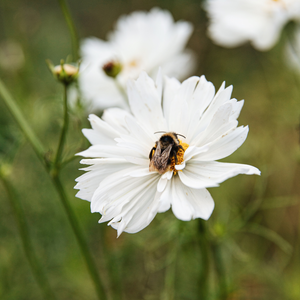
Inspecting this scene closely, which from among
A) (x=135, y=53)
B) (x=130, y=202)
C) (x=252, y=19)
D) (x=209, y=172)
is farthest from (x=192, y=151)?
(x=135, y=53)

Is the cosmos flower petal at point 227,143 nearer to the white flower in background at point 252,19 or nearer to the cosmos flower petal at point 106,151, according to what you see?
the cosmos flower petal at point 106,151

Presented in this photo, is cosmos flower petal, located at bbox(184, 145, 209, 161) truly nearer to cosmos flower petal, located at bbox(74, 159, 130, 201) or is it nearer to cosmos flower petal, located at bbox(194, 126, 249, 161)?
cosmos flower petal, located at bbox(194, 126, 249, 161)

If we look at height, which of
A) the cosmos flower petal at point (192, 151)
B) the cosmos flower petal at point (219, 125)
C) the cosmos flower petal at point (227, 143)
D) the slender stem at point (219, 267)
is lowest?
the slender stem at point (219, 267)

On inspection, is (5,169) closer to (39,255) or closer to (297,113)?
(39,255)

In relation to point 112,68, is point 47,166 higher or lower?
lower

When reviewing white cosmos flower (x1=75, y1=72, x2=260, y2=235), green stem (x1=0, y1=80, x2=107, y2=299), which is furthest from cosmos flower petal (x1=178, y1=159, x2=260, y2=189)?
green stem (x1=0, y1=80, x2=107, y2=299)

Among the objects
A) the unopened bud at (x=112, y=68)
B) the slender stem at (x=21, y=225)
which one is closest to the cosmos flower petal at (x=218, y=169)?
the unopened bud at (x=112, y=68)

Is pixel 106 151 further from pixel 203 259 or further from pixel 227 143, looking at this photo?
pixel 203 259

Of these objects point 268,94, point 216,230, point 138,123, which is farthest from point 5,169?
point 268,94
